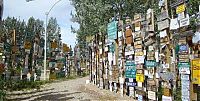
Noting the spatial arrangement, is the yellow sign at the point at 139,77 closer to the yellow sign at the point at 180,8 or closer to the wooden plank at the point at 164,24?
the wooden plank at the point at 164,24

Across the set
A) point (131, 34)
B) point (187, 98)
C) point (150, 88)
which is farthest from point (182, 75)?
point (131, 34)

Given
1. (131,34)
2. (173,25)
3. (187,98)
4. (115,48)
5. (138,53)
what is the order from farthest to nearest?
(115,48), (131,34), (138,53), (173,25), (187,98)

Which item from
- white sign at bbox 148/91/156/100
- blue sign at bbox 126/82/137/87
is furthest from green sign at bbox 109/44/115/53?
white sign at bbox 148/91/156/100

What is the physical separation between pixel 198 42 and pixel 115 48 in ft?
22.5

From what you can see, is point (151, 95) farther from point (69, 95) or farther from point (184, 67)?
point (69, 95)

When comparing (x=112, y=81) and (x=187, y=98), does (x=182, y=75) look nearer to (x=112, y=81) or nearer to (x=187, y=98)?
(x=187, y=98)

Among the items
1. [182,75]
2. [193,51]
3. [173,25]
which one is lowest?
[182,75]

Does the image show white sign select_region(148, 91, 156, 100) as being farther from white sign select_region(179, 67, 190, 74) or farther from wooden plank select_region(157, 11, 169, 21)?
wooden plank select_region(157, 11, 169, 21)

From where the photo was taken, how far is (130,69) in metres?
13.0

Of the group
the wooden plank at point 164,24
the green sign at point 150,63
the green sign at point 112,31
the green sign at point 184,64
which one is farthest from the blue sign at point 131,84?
the green sign at point 184,64

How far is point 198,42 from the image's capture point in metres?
8.52

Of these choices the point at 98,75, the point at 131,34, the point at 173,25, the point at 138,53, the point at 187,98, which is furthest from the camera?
the point at 98,75

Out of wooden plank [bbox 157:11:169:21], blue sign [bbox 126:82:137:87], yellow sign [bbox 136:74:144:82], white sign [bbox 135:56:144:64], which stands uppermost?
wooden plank [bbox 157:11:169:21]

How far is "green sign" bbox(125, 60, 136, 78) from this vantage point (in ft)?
41.8
